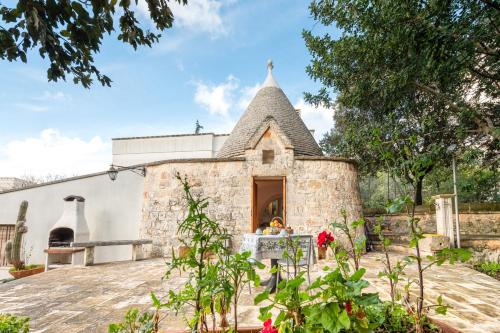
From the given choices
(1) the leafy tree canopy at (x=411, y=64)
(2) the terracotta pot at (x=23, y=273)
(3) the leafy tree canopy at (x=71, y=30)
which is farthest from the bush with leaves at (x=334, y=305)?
(2) the terracotta pot at (x=23, y=273)

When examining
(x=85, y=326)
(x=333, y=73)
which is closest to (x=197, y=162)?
(x=333, y=73)

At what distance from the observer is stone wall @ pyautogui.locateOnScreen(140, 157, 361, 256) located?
8.40 metres

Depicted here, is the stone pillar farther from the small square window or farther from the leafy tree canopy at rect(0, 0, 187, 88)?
the leafy tree canopy at rect(0, 0, 187, 88)

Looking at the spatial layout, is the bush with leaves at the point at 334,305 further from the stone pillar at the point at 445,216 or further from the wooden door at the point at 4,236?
the wooden door at the point at 4,236

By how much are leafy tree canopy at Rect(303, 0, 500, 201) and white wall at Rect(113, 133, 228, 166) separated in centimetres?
685

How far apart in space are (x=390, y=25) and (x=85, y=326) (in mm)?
8304

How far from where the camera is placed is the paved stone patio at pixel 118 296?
3215 millimetres

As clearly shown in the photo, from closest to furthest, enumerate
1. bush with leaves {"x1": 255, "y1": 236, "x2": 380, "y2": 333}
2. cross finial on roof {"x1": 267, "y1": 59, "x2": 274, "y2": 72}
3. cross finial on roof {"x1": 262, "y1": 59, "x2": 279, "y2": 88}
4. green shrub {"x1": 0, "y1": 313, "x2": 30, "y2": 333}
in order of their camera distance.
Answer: bush with leaves {"x1": 255, "y1": 236, "x2": 380, "y2": 333} < green shrub {"x1": 0, "y1": 313, "x2": 30, "y2": 333} < cross finial on roof {"x1": 262, "y1": 59, "x2": 279, "y2": 88} < cross finial on roof {"x1": 267, "y1": 59, "x2": 274, "y2": 72}

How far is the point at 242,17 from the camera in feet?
22.1

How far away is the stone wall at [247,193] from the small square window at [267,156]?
128 mm

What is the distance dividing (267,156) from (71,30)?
6.71 m

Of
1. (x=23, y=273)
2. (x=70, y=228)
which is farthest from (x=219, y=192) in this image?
(x=23, y=273)

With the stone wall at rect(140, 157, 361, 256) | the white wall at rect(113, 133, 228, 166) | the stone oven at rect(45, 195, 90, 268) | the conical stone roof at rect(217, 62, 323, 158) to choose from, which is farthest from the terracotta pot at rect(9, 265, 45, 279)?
the white wall at rect(113, 133, 228, 166)

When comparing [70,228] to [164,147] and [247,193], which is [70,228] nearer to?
[247,193]
